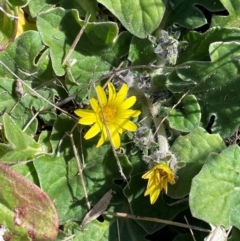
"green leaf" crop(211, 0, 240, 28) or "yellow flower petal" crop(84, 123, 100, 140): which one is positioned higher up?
"green leaf" crop(211, 0, 240, 28)

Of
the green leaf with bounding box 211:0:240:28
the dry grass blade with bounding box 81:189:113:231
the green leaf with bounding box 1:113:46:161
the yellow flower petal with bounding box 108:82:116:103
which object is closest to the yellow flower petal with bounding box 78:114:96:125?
the yellow flower petal with bounding box 108:82:116:103

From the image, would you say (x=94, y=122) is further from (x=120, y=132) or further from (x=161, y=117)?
(x=161, y=117)

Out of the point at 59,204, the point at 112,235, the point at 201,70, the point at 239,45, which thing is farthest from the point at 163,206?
the point at 239,45

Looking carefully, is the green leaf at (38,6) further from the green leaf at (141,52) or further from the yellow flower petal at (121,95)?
the yellow flower petal at (121,95)

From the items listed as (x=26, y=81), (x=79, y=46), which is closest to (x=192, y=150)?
(x=79, y=46)

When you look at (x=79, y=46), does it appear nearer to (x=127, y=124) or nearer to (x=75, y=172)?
(x=127, y=124)

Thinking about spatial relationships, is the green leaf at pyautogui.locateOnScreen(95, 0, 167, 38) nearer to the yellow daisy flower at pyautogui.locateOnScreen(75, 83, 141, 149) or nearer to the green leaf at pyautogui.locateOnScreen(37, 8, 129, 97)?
the green leaf at pyautogui.locateOnScreen(37, 8, 129, 97)

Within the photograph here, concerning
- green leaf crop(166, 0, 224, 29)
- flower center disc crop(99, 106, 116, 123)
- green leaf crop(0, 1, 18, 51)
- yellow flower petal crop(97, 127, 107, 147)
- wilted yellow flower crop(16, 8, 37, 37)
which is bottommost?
yellow flower petal crop(97, 127, 107, 147)
